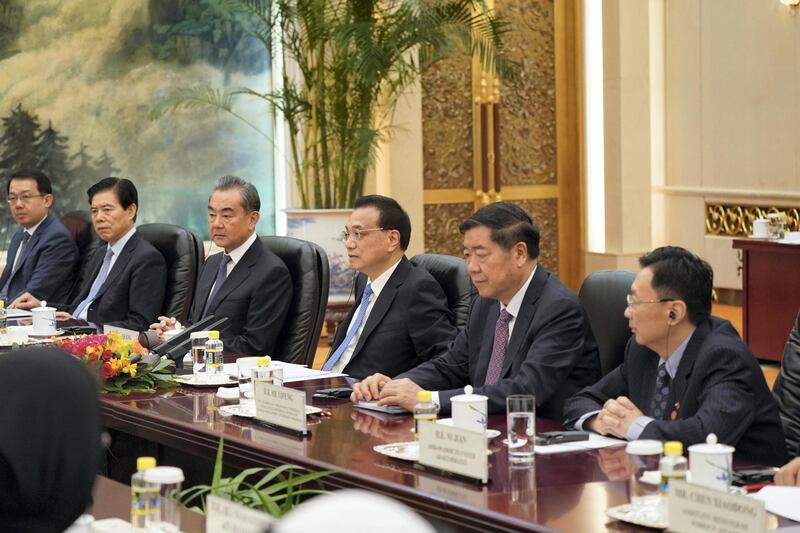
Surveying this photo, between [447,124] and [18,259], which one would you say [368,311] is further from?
[447,124]

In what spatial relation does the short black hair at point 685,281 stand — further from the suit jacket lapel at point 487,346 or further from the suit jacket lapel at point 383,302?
the suit jacket lapel at point 383,302

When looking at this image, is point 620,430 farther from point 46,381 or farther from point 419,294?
point 46,381

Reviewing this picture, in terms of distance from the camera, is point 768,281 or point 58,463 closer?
point 58,463

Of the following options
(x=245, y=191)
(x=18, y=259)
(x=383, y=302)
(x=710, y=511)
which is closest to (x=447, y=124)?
(x=18, y=259)

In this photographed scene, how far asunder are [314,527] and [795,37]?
933cm

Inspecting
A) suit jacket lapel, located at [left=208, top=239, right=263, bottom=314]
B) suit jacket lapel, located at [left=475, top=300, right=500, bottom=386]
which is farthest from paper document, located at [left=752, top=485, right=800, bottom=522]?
suit jacket lapel, located at [left=208, top=239, right=263, bottom=314]

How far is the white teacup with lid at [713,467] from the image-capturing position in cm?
241

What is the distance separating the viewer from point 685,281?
324 centimetres

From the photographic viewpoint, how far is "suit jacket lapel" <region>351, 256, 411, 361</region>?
4.45 m

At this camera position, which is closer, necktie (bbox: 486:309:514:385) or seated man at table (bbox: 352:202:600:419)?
seated man at table (bbox: 352:202:600:419)

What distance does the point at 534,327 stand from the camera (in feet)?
12.3

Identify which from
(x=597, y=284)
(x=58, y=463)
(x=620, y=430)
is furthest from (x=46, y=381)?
(x=597, y=284)

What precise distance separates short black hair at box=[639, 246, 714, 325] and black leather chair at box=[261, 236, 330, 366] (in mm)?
1970

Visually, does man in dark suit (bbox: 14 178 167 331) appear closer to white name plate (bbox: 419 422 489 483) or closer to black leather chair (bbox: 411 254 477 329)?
black leather chair (bbox: 411 254 477 329)
